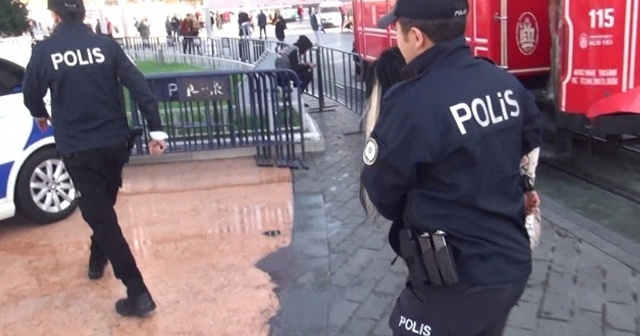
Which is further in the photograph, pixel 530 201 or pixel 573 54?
pixel 573 54

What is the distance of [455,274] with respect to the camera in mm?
2166

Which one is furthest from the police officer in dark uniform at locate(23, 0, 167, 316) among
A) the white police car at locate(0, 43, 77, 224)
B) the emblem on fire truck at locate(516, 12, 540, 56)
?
the emblem on fire truck at locate(516, 12, 540, 56)

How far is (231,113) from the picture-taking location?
7.81m

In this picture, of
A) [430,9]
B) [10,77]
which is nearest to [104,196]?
[10,77]

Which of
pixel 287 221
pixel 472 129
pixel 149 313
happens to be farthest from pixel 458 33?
pixel 287 221

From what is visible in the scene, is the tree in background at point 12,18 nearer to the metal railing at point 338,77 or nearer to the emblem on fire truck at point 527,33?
the metal railing at point 338,77

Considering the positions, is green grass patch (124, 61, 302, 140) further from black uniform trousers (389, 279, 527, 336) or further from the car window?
black uniform trousers (389, 279, 527, 336)

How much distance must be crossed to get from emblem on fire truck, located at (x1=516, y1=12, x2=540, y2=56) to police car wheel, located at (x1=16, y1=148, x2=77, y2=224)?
510cm

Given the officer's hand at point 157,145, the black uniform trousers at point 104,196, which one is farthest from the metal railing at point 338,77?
the black uniform trousers at point 104,196

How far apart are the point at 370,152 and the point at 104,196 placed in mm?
2529

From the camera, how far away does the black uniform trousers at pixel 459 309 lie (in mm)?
2242

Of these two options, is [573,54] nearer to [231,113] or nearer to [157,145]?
[231,113]

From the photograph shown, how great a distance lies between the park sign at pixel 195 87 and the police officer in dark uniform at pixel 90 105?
3168mm

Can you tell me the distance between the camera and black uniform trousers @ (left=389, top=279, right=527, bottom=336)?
224 cm
